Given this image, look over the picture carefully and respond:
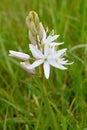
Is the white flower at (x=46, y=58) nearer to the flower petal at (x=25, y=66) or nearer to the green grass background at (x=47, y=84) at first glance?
the flower petal at (x=25, y=66)

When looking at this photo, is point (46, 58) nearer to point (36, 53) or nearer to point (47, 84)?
point (36, 53)

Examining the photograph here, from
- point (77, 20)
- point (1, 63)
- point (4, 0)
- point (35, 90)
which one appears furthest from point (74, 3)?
point (35, 90)

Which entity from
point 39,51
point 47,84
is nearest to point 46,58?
point 39,51

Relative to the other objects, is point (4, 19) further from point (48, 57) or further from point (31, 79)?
point (48, 57)

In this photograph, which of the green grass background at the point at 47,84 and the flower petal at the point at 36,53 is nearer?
the flower petal at the point at 36,53

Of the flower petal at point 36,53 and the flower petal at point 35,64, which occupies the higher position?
the flower petal at point 36,53

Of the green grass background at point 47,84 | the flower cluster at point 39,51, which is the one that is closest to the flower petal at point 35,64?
the flower cluster at point 39,51

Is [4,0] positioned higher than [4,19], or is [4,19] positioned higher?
[4,0]

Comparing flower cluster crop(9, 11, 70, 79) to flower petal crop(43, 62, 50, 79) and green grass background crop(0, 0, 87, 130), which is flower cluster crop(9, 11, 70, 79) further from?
green grass background crop(0, 0, 87, 130)
